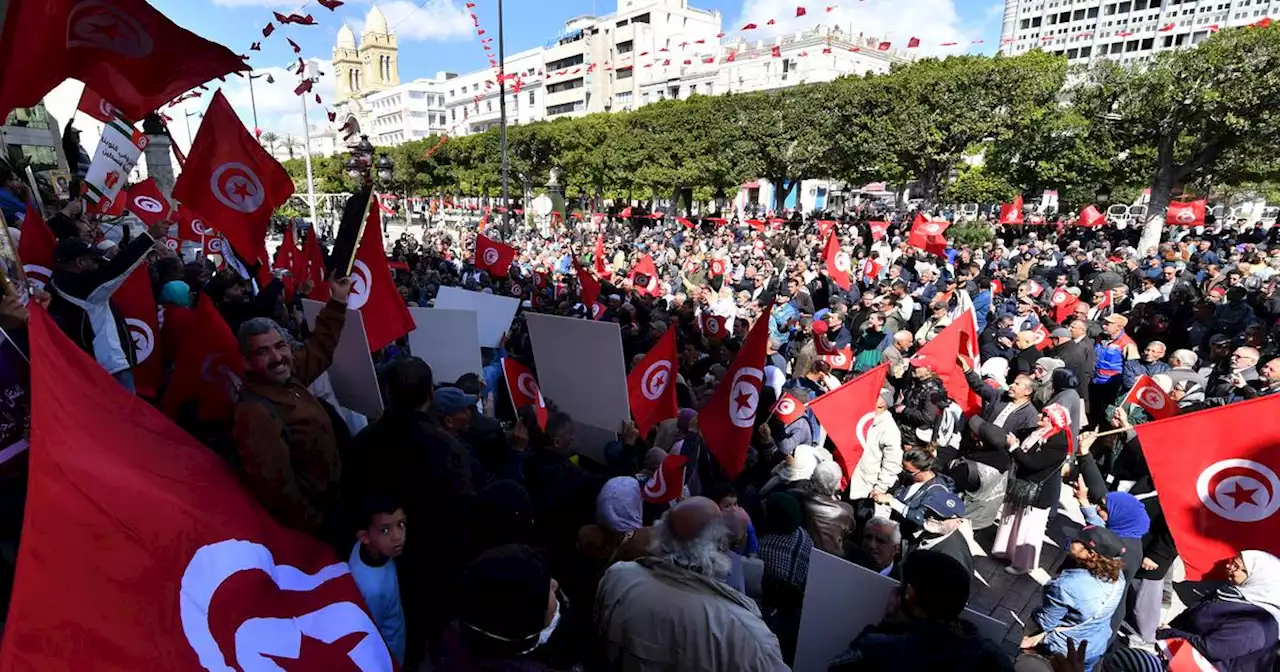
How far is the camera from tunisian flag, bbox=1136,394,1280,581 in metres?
3.07

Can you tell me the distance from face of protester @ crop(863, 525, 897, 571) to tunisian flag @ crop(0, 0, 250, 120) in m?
4.72

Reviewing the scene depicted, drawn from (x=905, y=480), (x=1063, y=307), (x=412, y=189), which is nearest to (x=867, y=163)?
(x=1063, y=307)

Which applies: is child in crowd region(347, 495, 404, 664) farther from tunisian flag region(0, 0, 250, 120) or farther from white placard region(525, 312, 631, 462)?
tunisian flag region(0, 0, 250, 120)

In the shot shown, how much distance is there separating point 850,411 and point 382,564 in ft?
10.8

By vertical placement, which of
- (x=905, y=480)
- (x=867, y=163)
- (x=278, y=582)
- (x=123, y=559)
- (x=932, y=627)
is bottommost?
(x=905, y=480)

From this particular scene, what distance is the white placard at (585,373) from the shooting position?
4367 mm

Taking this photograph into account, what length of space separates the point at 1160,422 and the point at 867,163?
29.1 meters

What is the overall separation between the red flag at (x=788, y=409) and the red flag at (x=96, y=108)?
24.7 ft

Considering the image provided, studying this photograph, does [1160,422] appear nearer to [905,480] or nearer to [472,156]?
[905,480]

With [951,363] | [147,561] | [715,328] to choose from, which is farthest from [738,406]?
[715,328]

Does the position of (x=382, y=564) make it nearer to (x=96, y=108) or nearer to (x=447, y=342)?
(x=447, y=342)

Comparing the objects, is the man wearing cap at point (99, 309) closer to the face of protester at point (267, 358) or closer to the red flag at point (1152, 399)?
the face of protester at point (267, 358)

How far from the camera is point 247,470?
7.37ft

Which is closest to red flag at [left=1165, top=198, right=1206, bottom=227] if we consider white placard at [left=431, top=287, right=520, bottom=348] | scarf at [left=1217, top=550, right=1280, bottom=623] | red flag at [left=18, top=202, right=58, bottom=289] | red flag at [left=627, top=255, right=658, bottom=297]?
red flag at [left=627, top=255, right=658, bottom=297]
